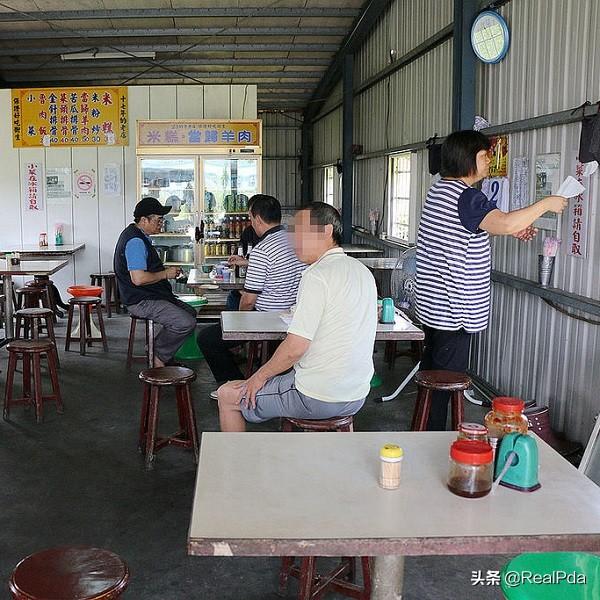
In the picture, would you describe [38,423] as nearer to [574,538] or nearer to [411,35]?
[574,538]

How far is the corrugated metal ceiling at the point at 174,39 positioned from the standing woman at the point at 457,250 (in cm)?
571

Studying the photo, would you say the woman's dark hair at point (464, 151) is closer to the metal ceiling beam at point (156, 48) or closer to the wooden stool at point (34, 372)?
the wooden stool at point (34, 372)

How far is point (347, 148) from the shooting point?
11.3m

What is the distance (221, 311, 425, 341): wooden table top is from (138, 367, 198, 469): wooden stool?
417 mm

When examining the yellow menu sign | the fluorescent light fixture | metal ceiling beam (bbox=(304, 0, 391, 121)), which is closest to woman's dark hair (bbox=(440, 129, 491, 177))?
metal ceiling beam (bbox=(304, 0, 391, 121))

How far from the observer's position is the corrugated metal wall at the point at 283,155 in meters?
16.8

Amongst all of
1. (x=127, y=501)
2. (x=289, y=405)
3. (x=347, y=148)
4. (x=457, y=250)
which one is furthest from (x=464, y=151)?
(x=347, y=148)

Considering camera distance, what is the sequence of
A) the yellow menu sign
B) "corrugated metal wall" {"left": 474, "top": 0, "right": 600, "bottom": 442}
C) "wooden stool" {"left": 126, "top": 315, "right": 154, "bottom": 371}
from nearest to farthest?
"corrugated metal wall" {"left": 474, "top": 0, "right": 600, "bottom": 442} → "wooden stool" {"left": 126, "top": 315, "right": 154, "bottom": 371} → the yellow menu sign

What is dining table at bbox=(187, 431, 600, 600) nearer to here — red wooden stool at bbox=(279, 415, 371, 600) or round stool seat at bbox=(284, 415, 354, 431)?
red wooden stool at bbox=(279, 415, 371, 600)

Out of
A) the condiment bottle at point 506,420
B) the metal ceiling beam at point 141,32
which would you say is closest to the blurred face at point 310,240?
the condiment bottle at point 506,420

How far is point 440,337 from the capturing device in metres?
4.03

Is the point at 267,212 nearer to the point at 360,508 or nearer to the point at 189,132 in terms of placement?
the point at 360,508

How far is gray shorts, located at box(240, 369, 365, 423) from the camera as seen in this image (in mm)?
3035

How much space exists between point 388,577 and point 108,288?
775 centimetres
